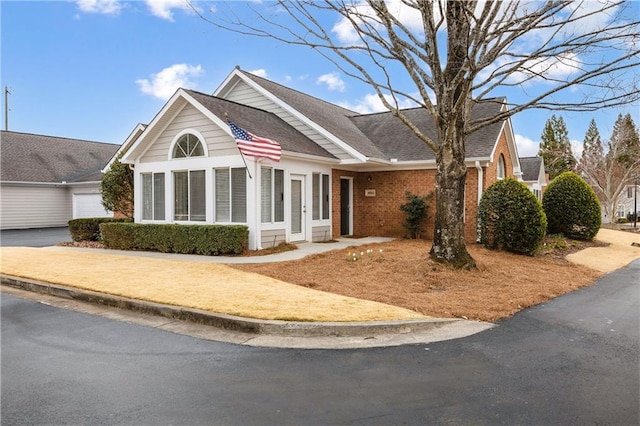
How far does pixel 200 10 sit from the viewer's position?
9727mm

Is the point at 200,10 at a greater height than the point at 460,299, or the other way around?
the point at 200,10

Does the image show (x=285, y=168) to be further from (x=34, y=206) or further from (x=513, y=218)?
(x=34, y=206)

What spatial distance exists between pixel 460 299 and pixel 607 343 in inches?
95.4

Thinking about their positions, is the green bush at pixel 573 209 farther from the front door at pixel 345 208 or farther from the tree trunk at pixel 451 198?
the tree trunk at pixel 451 198

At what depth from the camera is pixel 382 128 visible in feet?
68.8

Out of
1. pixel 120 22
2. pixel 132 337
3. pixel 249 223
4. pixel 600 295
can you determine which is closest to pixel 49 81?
pixel 120 22

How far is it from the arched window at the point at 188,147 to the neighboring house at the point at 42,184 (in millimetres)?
14062

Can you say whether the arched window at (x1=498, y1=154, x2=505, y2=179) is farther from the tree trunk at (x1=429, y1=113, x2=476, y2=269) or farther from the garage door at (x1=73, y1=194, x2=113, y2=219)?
the garage door at (x1=73, y1=194, x2=113, y2=219)

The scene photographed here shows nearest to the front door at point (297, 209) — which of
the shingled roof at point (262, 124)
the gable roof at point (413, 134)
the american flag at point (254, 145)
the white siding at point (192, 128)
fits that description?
the shingled roof at point (262, 124)

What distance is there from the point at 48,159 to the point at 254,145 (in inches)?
964

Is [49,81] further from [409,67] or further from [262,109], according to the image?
[409,67]

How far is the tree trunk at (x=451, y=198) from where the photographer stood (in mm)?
9883

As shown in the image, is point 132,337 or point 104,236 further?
point 104,236

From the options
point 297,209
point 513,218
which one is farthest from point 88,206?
point 513,218
